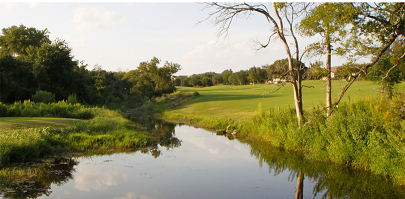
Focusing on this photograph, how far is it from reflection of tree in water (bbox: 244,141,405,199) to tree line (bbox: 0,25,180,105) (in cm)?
2476

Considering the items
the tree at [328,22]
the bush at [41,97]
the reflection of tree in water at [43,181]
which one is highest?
the tree at [328,22]

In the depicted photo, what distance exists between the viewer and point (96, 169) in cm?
993

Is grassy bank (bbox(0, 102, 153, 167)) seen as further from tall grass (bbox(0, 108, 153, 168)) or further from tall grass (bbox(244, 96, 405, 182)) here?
tall grass (bbox(244, 96, 405, 182))

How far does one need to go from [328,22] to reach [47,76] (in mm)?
30284

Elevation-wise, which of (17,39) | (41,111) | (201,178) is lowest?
(201,178)

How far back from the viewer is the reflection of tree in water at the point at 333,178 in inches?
299

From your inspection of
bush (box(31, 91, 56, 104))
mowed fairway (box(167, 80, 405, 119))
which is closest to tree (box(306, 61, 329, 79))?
mowed fairway (box(167, 80, 405, 119))

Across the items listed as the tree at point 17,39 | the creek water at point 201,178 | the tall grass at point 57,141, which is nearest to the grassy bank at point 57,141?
the tall grass at point 57,141

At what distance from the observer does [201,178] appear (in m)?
9.26

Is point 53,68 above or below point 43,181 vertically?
above

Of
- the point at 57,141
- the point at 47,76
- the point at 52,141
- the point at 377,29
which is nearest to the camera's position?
the point at 377,29

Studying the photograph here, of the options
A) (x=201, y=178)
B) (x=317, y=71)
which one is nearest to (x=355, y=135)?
(x=317, y=71)

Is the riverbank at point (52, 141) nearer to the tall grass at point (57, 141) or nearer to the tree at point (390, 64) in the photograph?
the tall grass at point (57, 141)

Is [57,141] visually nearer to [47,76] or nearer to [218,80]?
[47,76]
